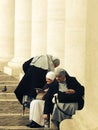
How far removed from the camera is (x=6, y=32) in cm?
6844

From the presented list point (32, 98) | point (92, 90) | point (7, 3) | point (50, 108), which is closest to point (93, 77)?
point (92, 90)

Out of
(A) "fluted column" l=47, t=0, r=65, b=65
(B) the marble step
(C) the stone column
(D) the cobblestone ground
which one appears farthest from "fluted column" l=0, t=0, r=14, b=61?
(B) the marble step

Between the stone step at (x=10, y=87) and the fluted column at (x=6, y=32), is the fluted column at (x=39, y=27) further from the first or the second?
the fluted column at (x=6, y=32)

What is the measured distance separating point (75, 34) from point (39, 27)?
20.6 meters

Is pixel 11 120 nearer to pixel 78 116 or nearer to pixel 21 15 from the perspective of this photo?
pixel 78 116

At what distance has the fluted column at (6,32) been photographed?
67312 mm

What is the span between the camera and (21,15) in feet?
190

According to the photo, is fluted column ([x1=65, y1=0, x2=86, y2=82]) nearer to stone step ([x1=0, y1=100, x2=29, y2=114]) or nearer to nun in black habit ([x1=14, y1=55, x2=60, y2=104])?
nun in black habit ([x1=14, y1=55, x2=60, y2=104])

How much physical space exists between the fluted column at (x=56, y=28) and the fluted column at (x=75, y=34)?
377 inches

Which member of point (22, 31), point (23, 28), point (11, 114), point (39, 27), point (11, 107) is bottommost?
point (11, 107)

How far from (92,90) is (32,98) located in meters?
15.2

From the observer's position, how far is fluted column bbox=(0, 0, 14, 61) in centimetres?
6731

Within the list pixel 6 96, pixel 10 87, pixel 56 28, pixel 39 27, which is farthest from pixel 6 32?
pixel 56 28

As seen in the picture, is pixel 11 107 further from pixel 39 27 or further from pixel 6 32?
pixel 6 32
